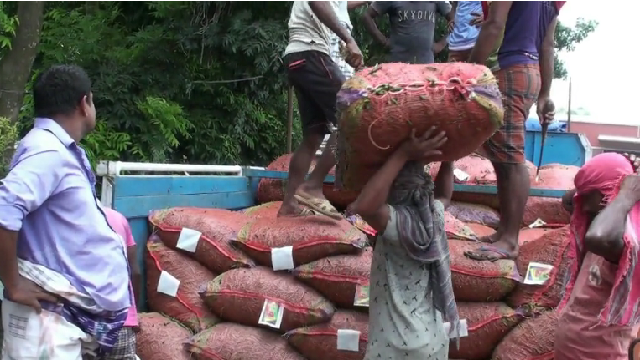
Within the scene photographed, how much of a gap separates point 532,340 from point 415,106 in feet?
4.02

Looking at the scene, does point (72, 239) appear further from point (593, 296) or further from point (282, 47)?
point (282, 47)

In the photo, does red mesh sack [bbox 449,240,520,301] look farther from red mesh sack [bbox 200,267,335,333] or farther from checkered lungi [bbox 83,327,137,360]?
checkered lungi [bbox 83,327,137,360]

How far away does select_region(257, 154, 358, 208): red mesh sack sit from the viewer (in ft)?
13.1

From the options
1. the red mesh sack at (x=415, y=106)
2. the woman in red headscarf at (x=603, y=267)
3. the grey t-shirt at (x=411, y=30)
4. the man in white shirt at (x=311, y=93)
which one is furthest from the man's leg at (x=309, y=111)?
the woman in red headscarf at (x=603, y=267)

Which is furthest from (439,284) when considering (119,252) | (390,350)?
(119,252)

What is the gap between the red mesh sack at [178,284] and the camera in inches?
131

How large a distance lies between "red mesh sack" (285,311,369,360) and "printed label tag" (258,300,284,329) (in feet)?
0.25

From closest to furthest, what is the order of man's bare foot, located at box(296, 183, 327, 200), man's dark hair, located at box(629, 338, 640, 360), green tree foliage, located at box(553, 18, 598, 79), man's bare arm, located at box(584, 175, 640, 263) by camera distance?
man's bare arm, located at box(584, 175, 640, 263) < man's dark hair, located at box(629, 338, 640, 360) < man's bare foot, located at box(296, 183, 327, 200) < green tree foliage, located at box(553, 18, 598, 79)

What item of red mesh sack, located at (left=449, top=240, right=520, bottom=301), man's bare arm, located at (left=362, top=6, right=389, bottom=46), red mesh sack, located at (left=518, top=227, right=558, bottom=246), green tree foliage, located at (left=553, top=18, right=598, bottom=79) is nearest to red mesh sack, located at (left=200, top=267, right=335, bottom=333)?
red mesh sack, located at (left=449, top=240, right=520, bottom=301)

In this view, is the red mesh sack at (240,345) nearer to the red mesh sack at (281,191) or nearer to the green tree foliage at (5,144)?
the red mesh sack at (281,191)

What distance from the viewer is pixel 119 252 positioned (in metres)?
2.26

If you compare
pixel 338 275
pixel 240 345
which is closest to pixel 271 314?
pixel 240 345

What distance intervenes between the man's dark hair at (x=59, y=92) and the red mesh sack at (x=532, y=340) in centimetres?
191

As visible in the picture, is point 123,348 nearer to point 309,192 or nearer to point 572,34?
point 309,192
